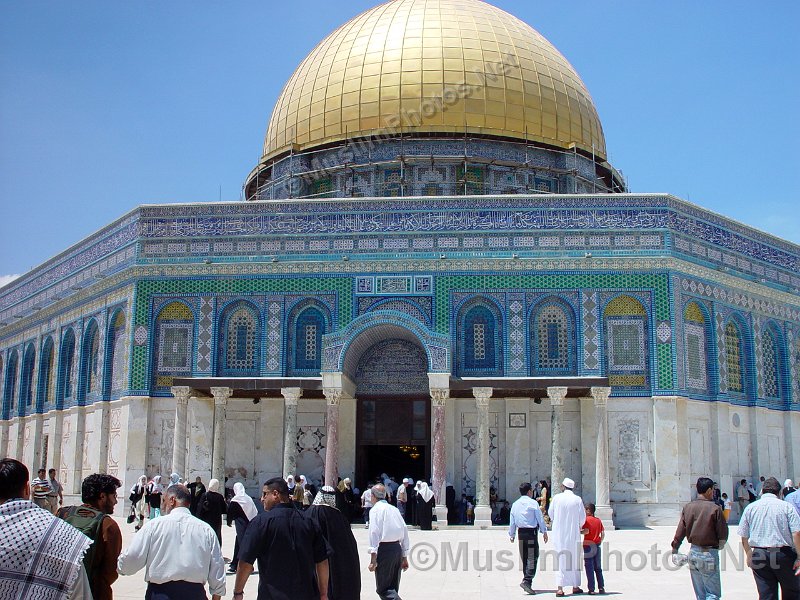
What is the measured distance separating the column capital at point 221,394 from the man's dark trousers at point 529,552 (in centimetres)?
1110

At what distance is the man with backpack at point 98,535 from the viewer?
5523mm

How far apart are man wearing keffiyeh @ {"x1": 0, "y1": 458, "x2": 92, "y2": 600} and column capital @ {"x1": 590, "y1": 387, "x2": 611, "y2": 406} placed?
17200 mm

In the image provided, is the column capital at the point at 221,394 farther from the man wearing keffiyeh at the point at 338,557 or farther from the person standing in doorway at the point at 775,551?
the person standing in doorway at the point at 775,551

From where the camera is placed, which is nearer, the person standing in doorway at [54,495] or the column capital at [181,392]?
the person standing in doorway at [54,495]

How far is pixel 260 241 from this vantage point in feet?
73.6

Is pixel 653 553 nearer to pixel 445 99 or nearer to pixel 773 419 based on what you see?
pixel 773 419

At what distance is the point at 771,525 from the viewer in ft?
25.8

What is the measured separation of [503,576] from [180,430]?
35.8 ft

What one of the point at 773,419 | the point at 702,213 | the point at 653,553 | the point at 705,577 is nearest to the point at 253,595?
the point at 705,577

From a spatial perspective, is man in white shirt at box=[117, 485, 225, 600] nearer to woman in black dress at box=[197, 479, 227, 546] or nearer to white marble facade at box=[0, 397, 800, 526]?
woman in black dress at box=[197, 479, 227, 546]

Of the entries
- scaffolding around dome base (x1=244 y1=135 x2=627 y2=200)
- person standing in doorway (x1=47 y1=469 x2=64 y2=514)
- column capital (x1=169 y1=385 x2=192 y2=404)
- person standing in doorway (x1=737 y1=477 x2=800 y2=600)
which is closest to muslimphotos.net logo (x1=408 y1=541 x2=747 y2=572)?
person standing in doorway (x1=737 y1=477 x2=800 y2=600)

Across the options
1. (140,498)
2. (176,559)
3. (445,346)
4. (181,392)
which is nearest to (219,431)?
(181,392)

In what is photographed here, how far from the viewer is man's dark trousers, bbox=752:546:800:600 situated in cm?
778

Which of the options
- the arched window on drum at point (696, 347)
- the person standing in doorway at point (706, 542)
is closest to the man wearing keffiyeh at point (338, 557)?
the person standing in doorway at point (706, 542)
